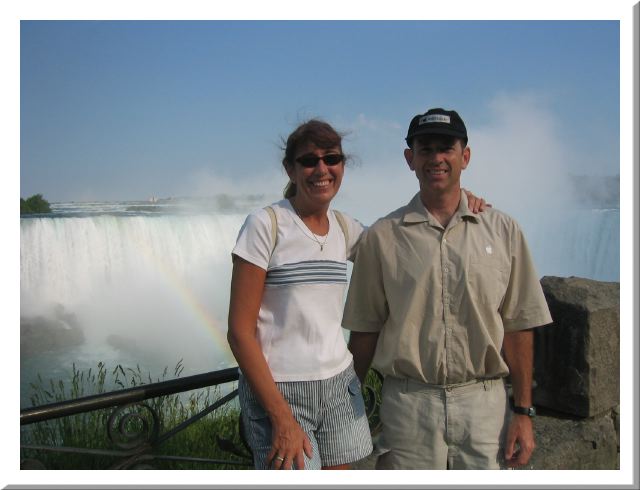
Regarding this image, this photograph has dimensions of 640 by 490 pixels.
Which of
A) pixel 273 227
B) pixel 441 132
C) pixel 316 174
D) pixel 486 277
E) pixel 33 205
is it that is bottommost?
pixel 486 277

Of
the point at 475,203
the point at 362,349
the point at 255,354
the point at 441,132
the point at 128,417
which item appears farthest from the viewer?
the point at 128,417

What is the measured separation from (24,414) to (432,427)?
63.0 inches

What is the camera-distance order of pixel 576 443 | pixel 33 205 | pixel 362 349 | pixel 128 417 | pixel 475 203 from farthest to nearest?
1. pixel 33 205
2. pixel 576 443
3. pixel 128 417
4. pixel 362 349
5. pixel 475 203

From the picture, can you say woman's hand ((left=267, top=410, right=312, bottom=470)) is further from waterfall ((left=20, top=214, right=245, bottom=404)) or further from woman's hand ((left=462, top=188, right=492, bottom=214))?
waterfall ((left=20, top=214, right=245, bottom=404))

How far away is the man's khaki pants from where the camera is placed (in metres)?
2.18

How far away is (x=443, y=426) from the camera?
218 centimetres

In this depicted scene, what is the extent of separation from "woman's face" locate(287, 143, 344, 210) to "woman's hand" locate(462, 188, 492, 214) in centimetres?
56

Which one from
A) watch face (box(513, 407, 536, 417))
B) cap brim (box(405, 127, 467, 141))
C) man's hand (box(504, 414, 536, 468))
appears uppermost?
cap brim (box(405, 127, 467, 141))

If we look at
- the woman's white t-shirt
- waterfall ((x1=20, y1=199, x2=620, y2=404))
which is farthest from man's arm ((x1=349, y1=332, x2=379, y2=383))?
waterfall ((x1=20, y1=199, x2=620, y2=404))

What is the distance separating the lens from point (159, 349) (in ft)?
52.5

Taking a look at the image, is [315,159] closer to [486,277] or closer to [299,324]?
[299,324]

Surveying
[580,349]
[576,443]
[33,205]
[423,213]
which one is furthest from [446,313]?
[33,205]

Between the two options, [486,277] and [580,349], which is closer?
[486,277]

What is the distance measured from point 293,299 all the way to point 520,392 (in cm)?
101
